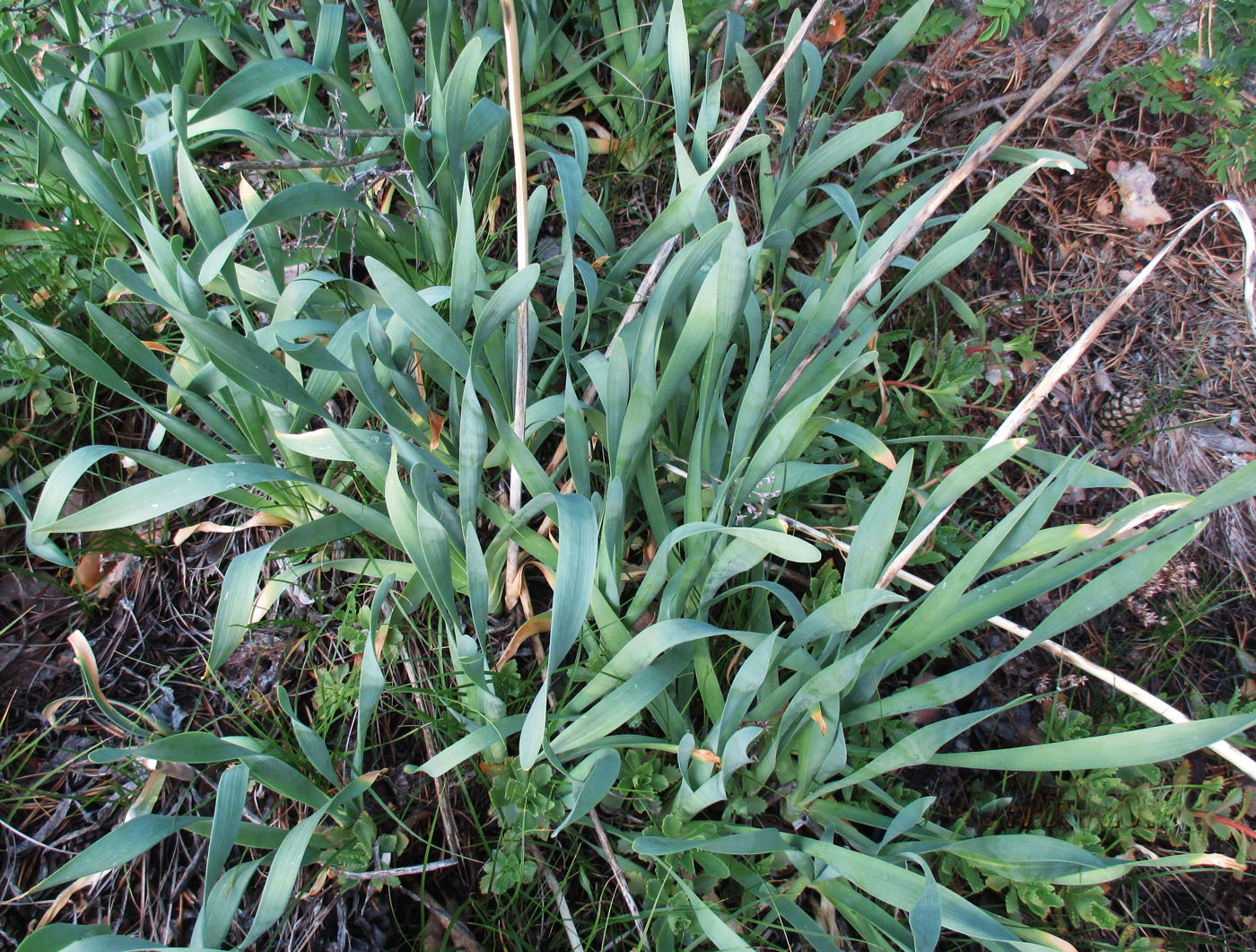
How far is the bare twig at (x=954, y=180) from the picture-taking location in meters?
0.82

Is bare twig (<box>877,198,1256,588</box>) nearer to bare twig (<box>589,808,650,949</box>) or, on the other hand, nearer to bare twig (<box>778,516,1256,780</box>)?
bare twig (<box>778,516,1256,780</box>)

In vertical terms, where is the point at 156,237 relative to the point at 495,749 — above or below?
above

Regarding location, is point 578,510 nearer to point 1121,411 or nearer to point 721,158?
point 721,158

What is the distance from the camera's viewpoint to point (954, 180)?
0.95 meters

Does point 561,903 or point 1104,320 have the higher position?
point 1104,320

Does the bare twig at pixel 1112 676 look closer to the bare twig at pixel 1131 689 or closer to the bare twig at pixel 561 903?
the bare twig at pixel 1131 689

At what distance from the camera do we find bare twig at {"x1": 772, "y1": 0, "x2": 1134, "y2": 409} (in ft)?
2.70

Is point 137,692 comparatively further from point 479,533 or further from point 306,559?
point 479,533

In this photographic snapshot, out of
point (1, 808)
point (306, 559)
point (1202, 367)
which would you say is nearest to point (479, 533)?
point (306, 559)

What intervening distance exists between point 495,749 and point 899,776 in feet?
2.11

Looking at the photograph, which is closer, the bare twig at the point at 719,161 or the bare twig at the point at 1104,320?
the bare twig at the point at 1104,320

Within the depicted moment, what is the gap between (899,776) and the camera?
3.87ft

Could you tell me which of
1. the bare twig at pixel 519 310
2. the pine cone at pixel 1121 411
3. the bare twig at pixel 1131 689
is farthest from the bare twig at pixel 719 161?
the pine cone at pixel 1121 411

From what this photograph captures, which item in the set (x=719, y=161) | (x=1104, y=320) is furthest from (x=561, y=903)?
(x=719, y=161)
